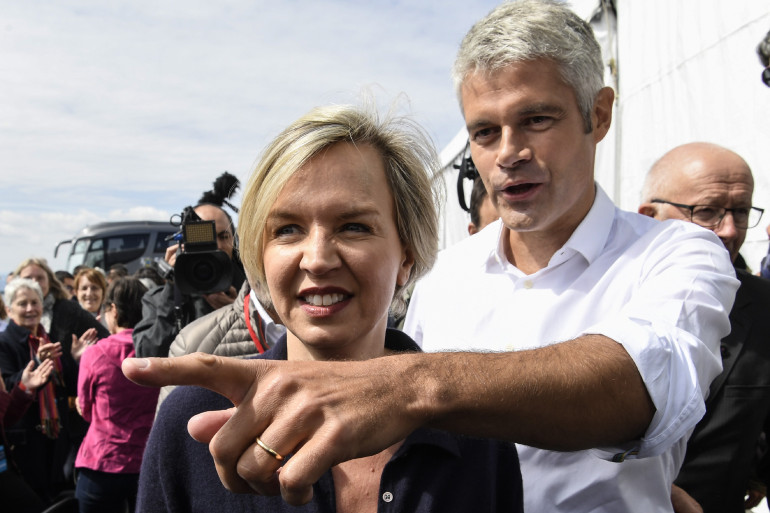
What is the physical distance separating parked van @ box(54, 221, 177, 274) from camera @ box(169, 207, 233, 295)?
1772 centimetres

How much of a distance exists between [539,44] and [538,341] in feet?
2.69

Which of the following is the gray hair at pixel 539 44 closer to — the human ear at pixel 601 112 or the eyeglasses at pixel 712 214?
the human ear at pixel 601 112

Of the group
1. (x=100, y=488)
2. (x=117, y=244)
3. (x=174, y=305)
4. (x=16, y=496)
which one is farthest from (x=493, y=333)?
(x=117, y=244)

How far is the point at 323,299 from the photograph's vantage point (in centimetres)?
130

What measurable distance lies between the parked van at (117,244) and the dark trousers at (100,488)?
16947 millimetres

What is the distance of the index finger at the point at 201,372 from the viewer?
2.50 feet

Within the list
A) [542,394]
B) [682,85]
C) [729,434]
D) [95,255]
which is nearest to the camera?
[542,394]

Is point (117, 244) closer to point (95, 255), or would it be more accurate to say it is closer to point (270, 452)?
point (95, 255)

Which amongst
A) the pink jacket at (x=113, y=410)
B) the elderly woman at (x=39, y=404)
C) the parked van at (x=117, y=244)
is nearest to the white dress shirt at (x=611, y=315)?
the pink jacket at (x=113, y=410)

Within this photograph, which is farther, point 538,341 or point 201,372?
point 538,341

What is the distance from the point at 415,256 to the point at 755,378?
136cm

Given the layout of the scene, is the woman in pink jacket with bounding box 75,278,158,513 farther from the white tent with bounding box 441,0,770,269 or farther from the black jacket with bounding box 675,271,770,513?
the black jacket with bounding box 675,271,770,513

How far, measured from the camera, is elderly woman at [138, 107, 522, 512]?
1.26 metres

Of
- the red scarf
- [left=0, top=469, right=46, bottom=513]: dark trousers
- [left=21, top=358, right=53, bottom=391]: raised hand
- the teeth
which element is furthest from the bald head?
the red scarf
